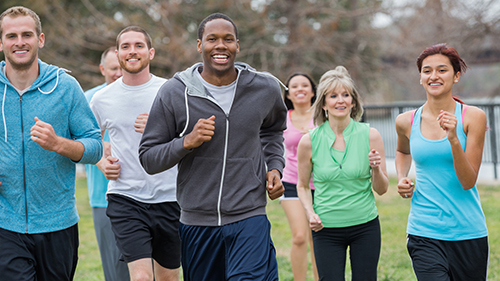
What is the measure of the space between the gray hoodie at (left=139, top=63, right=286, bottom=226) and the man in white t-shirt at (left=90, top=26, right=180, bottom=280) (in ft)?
3.23

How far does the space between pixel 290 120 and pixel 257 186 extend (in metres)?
3.04

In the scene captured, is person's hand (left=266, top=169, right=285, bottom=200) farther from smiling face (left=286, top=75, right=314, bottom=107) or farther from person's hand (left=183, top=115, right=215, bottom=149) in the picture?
smiling face (left=286, top=75, right=314, bottom=107)

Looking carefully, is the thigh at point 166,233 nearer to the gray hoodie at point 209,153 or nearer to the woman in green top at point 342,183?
the gray hoodie at point 209,153

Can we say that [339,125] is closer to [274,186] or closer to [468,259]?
[274,186]

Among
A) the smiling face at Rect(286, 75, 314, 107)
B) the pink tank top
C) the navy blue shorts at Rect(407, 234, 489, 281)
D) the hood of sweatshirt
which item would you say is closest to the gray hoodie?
the hood of sweatshirt

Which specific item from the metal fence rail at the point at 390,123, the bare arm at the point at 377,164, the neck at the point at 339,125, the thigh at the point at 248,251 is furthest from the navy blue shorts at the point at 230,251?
the metal fence rail at the point at 390,123

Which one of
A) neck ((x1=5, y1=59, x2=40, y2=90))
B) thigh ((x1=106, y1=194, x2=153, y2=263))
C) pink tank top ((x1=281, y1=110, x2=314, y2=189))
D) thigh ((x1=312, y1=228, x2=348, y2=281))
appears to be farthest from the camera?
pink tank top ((x1=281, y1=110, x2=314, y2=189))

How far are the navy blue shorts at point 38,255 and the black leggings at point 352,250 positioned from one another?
1993 mm

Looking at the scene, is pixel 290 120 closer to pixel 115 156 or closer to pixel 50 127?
pixel 115 156

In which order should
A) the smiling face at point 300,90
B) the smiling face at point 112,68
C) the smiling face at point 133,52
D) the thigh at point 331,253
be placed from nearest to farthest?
the thigh at point 331,253 → the smiling face at point 133,52 → the smiling face at point 112,68 → the smiling face at point 300,90

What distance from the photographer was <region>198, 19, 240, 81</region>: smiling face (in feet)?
13.3

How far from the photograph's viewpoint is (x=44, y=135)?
149 inches

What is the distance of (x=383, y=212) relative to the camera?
1173 centimetres

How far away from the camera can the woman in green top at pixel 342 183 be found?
466 cm
